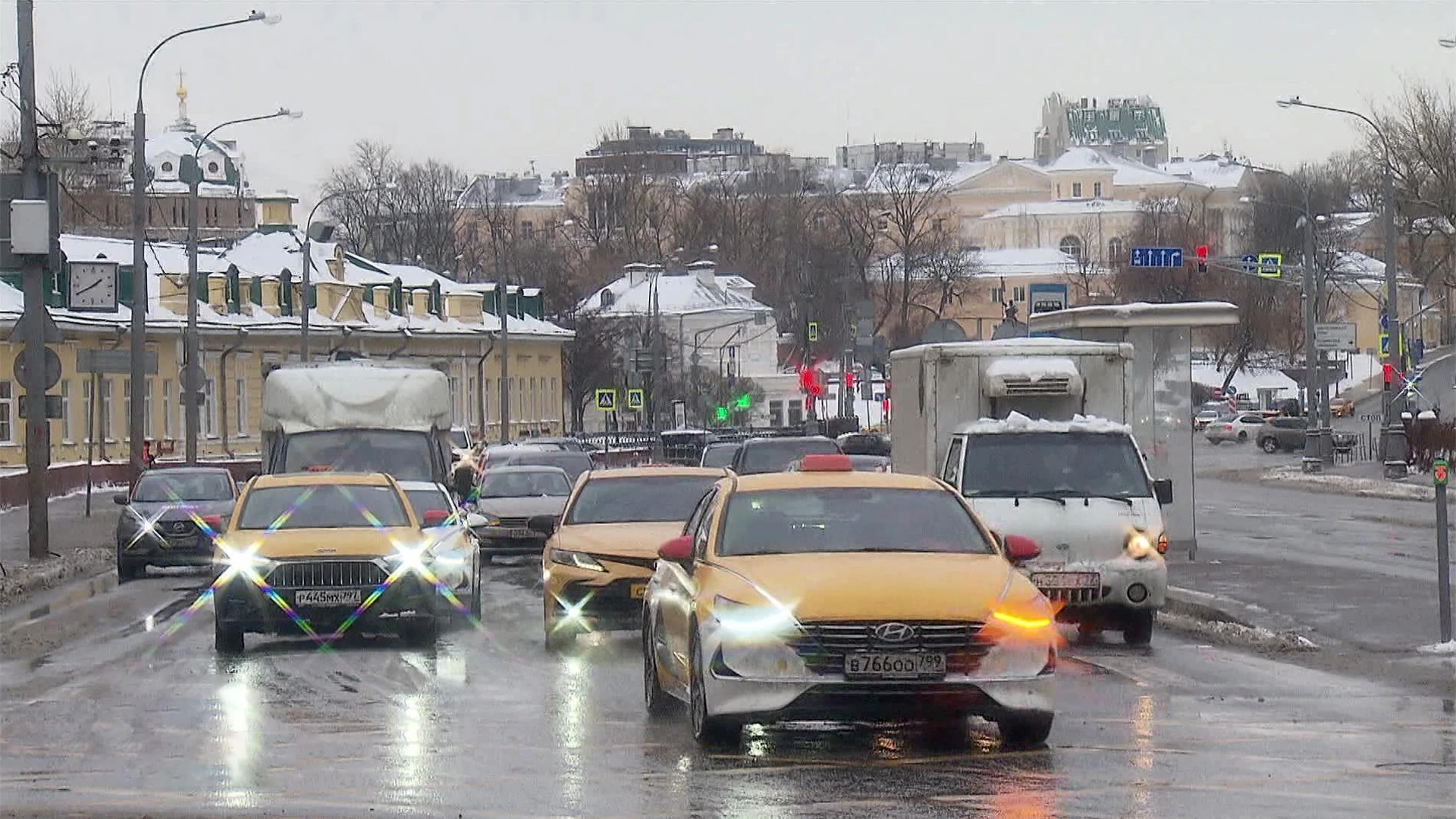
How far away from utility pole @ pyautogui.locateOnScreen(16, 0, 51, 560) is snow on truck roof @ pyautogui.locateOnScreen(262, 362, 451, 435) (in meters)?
3.60

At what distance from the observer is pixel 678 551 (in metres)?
12.6

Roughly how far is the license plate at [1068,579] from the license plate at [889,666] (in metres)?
6.92

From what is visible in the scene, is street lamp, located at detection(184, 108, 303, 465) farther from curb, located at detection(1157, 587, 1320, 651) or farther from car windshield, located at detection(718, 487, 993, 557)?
car windshield, located at detection(718, 487, 993, 557)

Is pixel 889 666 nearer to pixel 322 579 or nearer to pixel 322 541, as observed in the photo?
pixel 322 579

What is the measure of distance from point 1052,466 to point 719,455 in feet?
68.7

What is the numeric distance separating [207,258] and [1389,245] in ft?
142

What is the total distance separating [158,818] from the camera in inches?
379

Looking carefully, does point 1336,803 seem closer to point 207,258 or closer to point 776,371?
point 207,258

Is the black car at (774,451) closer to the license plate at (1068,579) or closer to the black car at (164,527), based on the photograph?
the black car at (164,527)

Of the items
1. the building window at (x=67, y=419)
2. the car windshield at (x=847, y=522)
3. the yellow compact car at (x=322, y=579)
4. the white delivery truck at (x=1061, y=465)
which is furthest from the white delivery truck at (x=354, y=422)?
the building window at (x=67, y=419)

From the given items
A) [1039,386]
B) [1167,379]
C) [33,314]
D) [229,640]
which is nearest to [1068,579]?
[1039,386]

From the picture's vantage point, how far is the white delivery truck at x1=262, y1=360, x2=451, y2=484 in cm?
2852

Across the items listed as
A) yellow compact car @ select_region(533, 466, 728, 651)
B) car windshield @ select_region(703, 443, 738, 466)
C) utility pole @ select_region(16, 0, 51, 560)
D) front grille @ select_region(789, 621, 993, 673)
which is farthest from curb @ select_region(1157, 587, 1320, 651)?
car windshield @ select_region(703, 443, 738, 466)

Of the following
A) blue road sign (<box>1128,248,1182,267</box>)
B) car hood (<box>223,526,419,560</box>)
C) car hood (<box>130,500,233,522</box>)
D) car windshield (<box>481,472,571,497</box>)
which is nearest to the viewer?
car hood (<box>223,526,419,560</box>)
